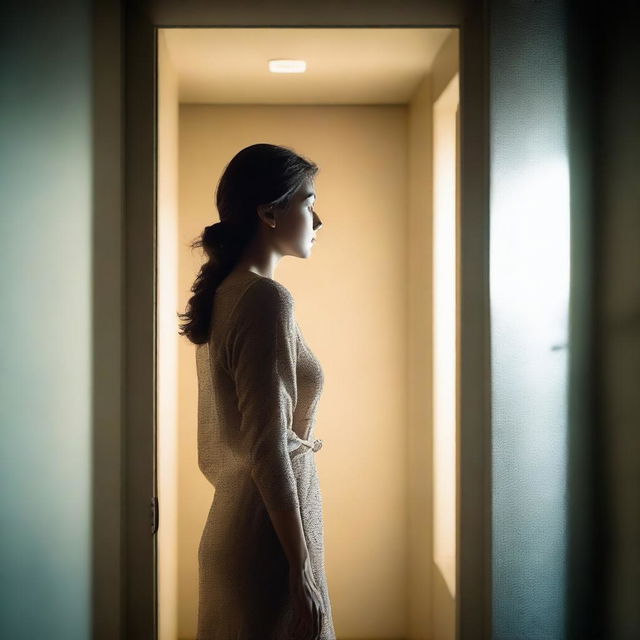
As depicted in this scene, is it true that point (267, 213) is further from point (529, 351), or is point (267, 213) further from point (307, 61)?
point (529, 351)

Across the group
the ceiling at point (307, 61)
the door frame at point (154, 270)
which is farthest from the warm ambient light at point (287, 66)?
the door frame at point (154, 270)

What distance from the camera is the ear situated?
1306 millimetres

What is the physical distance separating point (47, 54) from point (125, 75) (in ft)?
0.67

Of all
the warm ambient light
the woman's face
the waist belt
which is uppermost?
the warm ambient light

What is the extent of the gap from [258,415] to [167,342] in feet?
1.59

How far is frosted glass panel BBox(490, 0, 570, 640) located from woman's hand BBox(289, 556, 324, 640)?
375mm

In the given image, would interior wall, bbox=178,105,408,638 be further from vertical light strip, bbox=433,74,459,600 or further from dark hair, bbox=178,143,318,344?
dark hair, bbox=178,143,318,344

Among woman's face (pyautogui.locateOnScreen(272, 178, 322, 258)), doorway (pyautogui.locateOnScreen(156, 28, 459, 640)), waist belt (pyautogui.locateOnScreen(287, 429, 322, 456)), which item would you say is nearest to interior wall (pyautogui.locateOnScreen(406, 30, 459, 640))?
doorway (pyautogui.locateOnScreen(156, 28, 459, 640))

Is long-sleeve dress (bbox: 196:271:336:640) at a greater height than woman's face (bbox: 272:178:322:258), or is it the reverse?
woman's face (bbox: 272:178:322:258)

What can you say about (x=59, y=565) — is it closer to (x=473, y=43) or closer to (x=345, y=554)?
(x=345, y=554)

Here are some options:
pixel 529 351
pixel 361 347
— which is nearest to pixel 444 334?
pixel 361 347

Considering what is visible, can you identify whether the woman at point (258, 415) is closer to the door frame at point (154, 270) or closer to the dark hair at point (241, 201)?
the dark hair at point (241, 201)

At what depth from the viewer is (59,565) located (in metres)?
1.20

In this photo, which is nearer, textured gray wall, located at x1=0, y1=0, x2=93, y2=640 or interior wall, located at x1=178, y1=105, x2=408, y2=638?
textured gray wall, located at x1=0, y1=0, x2=93, y2=640
